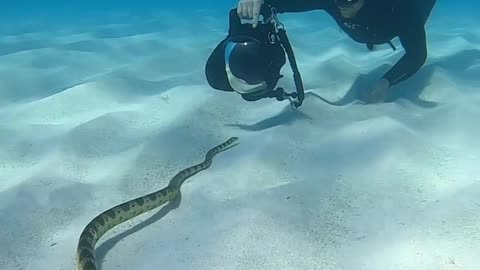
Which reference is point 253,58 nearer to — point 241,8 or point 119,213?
point 241,8

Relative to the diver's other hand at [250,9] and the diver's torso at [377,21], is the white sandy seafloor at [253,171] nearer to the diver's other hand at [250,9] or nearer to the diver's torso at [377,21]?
the diver's torso at [377,21]

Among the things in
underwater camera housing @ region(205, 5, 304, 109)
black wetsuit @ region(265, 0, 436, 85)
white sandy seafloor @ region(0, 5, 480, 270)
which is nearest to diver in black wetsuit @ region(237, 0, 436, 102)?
black wetsuit @ region(265, 0, 436, 85)

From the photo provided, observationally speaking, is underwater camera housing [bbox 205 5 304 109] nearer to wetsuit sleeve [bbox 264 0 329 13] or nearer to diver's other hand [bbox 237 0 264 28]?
diver's other hand [bbox 237 0 264 28]

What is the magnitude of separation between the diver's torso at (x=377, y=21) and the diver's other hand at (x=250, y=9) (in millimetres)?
1485

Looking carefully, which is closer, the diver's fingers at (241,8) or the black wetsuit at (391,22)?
the diver's fingers at (241,8)

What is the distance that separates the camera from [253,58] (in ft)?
14.9

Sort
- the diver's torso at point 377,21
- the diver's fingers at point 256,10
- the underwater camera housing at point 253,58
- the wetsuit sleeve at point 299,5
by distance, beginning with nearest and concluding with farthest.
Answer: the underwater camera housing at point 253,58
the diver's fingers at point 256,10
the diver's torso at point 377,21
the wetsuit sleeve at point 299,5

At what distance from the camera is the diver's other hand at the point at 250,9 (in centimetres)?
470

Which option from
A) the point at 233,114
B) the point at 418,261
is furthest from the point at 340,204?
the point at 233,114

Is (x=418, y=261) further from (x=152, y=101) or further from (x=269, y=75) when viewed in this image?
(x=152, y=101)

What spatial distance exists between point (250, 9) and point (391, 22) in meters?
1.92

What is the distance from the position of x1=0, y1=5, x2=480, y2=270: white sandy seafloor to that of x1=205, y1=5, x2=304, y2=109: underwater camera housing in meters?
0.63

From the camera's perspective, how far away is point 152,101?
261 inches

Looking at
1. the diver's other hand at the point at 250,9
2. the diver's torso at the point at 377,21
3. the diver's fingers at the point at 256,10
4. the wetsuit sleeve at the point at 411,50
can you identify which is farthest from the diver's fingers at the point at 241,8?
the wetsuit sleeve at the point at 411,50
